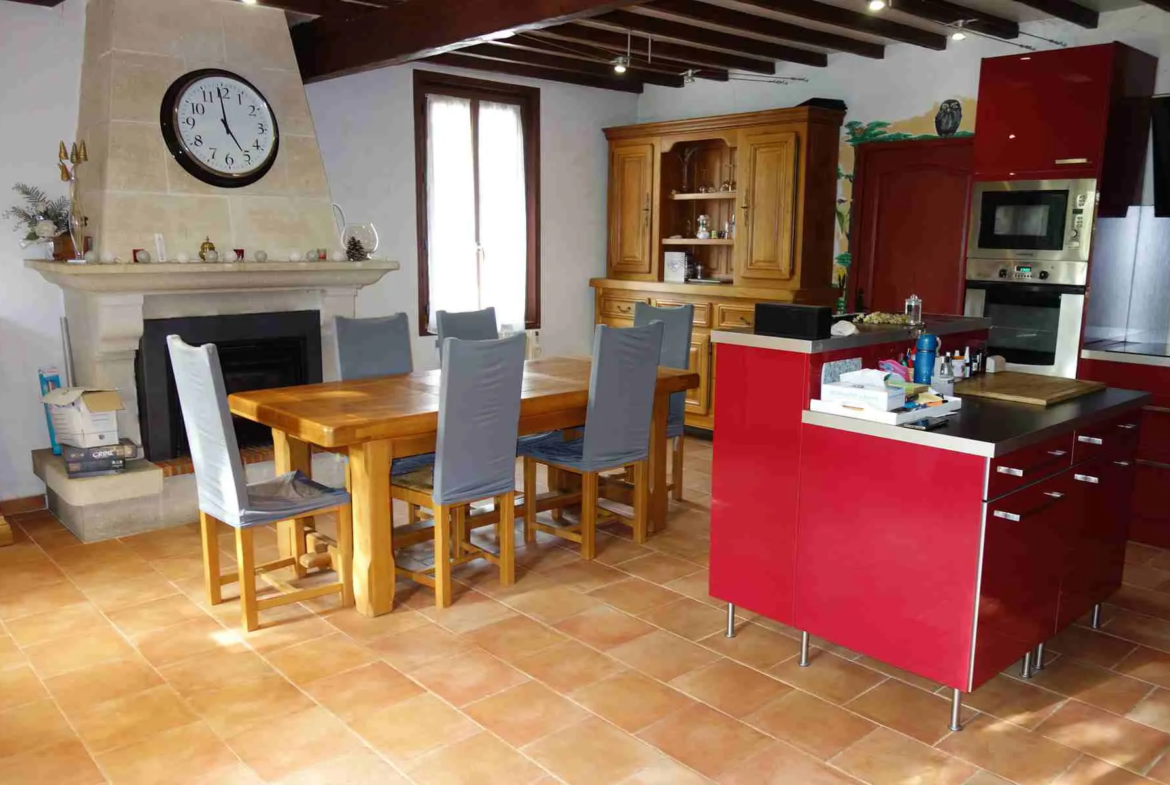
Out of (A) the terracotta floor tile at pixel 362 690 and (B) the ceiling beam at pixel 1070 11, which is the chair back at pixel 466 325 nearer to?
(A) the terracotta floor tile at pixel 362 690

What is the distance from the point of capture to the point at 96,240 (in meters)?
4.34

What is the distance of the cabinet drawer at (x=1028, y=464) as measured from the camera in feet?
8.38

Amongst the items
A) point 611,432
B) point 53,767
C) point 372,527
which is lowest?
point 53,767

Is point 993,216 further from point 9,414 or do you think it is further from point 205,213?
point 9,414

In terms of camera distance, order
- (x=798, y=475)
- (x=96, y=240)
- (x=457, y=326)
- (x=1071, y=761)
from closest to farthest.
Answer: (x=1071, y=761), (x=798, y=475), (x=96, y=240), (x=457, y=326)

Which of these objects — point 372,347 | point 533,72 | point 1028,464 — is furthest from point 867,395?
point 533,72

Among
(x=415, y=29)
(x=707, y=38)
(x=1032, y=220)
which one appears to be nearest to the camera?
(x=415, y=29)

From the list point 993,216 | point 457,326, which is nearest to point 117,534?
point 457,326

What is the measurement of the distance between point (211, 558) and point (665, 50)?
4.00m

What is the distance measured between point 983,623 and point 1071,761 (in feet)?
1.43

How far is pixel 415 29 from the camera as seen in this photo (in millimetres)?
→ 4211

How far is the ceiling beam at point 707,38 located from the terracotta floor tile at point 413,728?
11.4ft

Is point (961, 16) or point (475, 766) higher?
point (961, 16)

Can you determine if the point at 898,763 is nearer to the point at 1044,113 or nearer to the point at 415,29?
the point at 1044,113
